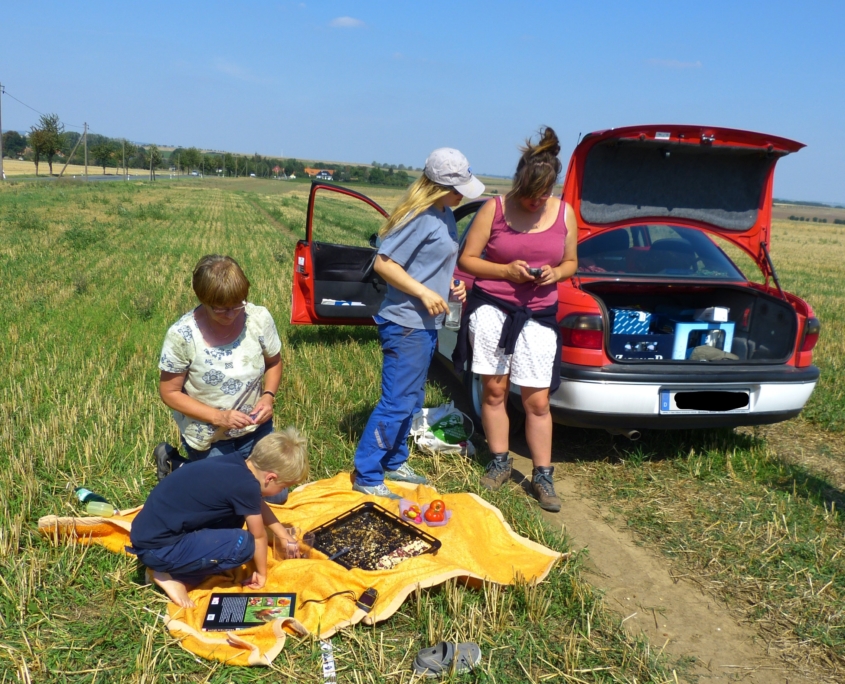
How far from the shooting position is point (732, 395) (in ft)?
15.1

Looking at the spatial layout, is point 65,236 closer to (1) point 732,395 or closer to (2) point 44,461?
(2) point 44,461

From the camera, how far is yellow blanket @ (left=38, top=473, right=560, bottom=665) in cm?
287

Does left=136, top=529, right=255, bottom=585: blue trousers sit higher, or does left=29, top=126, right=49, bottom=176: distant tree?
left=29, top=126, right=49, bottom=176: distant tree

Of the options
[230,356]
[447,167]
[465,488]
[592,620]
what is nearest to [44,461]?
[230,356]

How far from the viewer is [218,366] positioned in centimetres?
345

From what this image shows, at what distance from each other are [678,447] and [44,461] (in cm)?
422

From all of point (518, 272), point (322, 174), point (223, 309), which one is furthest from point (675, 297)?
point (322, 174)

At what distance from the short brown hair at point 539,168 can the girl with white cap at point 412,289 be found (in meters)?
0.24

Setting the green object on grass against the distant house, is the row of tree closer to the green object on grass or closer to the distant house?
the distant house

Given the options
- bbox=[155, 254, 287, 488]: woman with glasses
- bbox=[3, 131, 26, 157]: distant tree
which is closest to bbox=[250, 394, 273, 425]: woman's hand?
bbox=[155, 254, 287, 488]: woman with glasses

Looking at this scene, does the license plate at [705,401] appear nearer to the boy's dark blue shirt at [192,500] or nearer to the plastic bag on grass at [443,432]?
the plastic bag on grass at [443,432]

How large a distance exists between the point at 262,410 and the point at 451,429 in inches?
73.2

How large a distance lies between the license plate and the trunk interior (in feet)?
0.86

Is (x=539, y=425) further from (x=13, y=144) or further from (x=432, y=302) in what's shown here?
(x=13, y=144)
